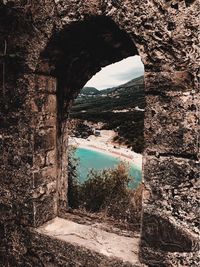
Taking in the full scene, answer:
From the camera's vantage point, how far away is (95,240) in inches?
123

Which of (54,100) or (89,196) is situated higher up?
(54,100)

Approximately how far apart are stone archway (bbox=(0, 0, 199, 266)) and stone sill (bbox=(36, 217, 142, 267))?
0.14 meters

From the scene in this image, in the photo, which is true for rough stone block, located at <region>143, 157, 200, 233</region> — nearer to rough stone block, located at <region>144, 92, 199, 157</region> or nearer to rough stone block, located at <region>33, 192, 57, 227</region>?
rough stone block, located at <region>144, 92, 199, 157</region>

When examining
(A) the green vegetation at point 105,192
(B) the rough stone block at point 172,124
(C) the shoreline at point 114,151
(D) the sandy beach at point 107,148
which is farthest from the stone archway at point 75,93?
(D) the sandy beach at point 107,148

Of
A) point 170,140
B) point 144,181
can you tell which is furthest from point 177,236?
point 170,140

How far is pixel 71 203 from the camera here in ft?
21.0

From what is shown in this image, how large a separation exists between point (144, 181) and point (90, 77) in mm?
1559

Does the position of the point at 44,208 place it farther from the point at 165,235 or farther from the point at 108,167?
the point at 108,167

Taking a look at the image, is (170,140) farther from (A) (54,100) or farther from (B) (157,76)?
(A) (54,100)

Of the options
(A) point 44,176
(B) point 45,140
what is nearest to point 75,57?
(B) point 45,140

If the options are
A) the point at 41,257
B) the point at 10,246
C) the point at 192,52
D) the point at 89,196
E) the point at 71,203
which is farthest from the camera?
the point at 89,196

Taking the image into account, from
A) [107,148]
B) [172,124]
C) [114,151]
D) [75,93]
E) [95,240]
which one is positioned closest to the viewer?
[172,124]

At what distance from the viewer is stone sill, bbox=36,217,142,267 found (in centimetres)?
289

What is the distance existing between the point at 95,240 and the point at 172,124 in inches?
48.4
